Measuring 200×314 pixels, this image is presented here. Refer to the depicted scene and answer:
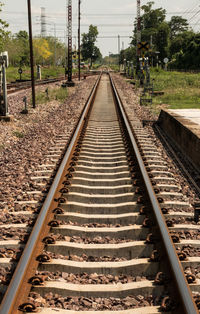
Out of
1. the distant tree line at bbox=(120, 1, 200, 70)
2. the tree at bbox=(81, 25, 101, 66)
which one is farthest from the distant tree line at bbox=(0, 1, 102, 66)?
the distant tree line at bbox=(120, 1, 200, 70)

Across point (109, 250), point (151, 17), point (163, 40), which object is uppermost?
point (151, 17)

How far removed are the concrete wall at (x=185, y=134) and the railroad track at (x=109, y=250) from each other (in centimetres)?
141

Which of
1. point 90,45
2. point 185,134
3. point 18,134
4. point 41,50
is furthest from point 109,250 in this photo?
point 90,45

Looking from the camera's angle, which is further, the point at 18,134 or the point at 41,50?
the point at 41,50

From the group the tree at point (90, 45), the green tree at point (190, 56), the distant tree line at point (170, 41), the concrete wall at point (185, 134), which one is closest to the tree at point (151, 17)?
the distant tree line at point (170, 41)

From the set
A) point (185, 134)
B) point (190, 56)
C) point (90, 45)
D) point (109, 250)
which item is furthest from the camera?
point (90, 45)

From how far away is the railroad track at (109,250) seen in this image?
3.16 metres

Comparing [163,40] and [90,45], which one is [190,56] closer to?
[163,40]

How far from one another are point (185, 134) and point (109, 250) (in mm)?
5602

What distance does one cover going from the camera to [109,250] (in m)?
4.02

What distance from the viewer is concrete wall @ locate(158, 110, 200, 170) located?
8.06 meters

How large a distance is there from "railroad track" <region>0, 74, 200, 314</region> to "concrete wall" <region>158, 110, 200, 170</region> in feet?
4.62

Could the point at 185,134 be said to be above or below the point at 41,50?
below

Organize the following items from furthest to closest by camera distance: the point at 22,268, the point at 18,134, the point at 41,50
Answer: the point at 41,50, the point at 18,134, the point at 22,268
